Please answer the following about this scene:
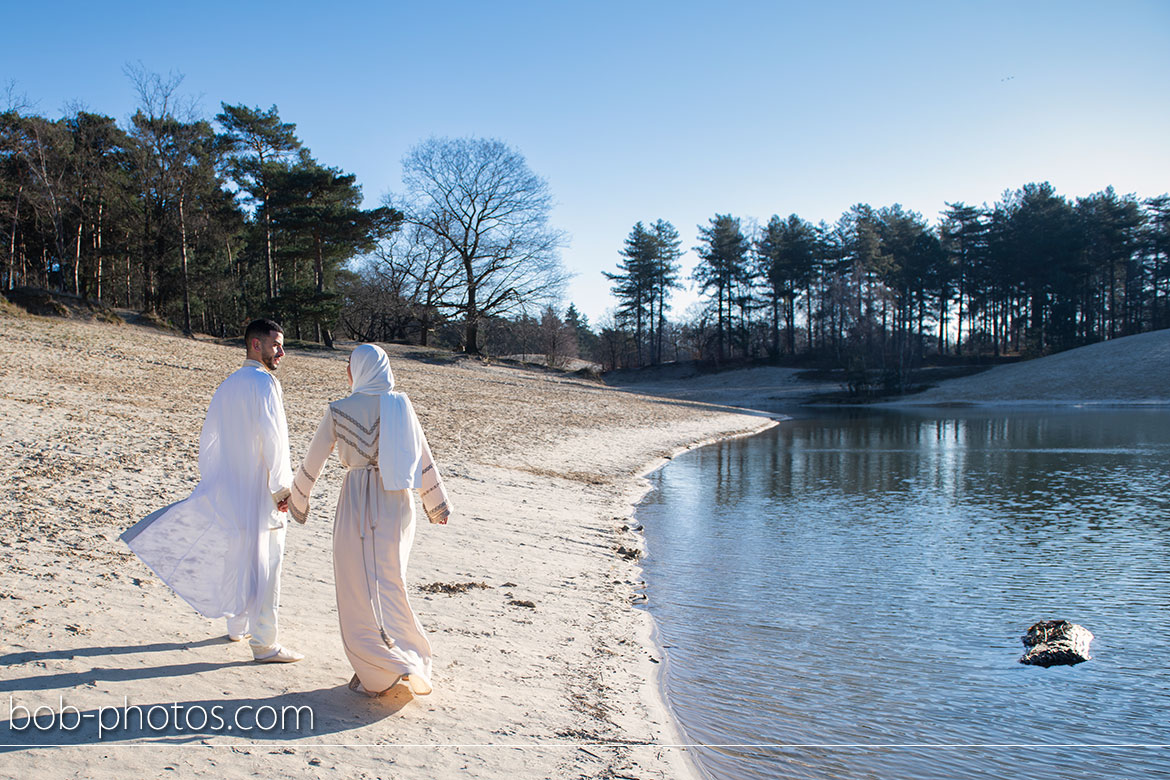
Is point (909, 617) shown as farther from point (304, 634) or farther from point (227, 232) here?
point (227, 232)

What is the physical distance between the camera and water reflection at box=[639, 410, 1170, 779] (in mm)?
4934

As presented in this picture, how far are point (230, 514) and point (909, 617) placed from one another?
628 cm

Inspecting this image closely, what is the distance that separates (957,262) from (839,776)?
220 ft

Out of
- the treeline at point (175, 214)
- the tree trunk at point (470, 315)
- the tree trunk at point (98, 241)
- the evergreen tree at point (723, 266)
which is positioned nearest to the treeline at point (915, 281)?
the evergreen tree at point (723, 266)

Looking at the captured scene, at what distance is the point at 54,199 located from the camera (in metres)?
30.9

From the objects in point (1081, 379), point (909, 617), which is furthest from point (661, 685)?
point (1081, 379)

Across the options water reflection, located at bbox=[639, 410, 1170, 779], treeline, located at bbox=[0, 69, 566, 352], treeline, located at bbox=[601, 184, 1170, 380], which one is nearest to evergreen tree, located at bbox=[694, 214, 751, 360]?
treeline, located at bbox=[601, 184, 1170, 380]

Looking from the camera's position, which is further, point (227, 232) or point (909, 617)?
point (227, 232)

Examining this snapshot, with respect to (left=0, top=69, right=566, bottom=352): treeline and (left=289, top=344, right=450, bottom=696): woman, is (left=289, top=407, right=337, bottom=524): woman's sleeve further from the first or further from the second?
(left=0, top=69, right=566, bottom=352): treeline

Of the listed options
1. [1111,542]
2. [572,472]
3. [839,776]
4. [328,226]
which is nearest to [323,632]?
A: [839,776]

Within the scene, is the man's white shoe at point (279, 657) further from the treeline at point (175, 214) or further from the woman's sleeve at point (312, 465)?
the treeline at point (175, 214)

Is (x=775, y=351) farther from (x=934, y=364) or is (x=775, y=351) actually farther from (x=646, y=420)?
(x=646, y=420)

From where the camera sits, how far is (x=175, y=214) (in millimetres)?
35938

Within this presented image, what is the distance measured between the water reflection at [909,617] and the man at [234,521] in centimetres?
293
